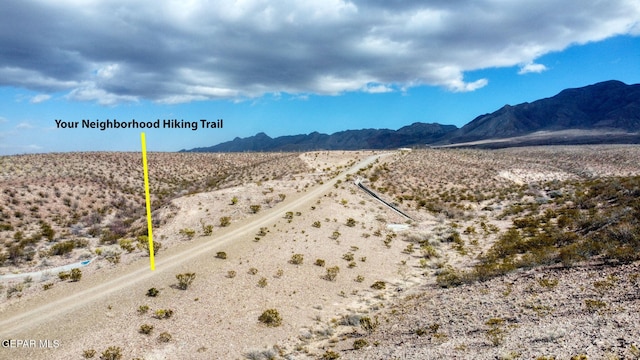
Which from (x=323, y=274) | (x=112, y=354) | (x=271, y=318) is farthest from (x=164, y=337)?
(x=323, y=274)

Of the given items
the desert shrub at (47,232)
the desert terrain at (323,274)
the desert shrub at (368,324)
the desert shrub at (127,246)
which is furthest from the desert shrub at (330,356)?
the desert shrub at (47,232)

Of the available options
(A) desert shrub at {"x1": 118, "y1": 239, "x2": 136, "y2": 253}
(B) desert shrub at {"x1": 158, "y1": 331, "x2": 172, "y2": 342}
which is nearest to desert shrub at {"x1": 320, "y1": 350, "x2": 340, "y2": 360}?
(B) desert shrub at {"x1": 158, "y1": 331, "x2": 172, "y2": 342}

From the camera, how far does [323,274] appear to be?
2480 centimetres

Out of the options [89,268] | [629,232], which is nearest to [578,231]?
[629,232]

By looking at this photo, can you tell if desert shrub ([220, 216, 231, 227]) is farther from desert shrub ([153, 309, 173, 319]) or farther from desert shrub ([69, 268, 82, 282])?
desert shrub ([153, 309, 173, 319])

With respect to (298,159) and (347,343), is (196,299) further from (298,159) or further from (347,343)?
(298,159)

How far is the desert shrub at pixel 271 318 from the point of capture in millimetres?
18125

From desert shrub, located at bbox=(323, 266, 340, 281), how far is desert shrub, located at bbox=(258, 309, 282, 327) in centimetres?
A: 607

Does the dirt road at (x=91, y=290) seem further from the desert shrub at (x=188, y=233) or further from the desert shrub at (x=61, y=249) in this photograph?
the desert shrub at (x=61, y=249)

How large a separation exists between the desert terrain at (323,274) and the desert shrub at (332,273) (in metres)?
0.36

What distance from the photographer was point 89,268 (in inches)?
944

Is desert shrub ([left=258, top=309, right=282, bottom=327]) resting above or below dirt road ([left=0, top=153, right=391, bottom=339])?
below

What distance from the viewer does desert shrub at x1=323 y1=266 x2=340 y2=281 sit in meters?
24.2

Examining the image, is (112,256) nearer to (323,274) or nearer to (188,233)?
(188,233)
